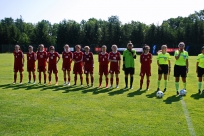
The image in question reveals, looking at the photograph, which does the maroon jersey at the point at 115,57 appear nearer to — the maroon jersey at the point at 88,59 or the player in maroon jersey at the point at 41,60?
the maroon jersey at the point at 88,59

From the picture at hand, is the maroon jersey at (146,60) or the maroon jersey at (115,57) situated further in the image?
the maroon jersey at (115,57)

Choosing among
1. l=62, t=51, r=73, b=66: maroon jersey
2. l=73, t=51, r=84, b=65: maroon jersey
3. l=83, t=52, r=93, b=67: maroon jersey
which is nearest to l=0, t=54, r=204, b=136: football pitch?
l=83, t=52, r=93, b=67: maroon jersey

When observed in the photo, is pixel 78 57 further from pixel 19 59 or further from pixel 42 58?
pixel 19 59

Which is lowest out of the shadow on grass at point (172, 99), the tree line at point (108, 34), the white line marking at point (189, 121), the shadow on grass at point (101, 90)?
the white line marking at point (189, 121)

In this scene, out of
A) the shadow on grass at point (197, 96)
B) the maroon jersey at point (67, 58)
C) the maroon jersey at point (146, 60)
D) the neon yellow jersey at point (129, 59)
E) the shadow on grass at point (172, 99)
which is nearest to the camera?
the shadow on grass at point (172, 99)

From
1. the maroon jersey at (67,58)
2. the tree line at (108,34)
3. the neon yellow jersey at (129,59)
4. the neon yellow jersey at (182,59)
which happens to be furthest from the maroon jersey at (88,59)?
the tree line at (108,34)

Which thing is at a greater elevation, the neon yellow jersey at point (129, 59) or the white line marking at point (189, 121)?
the neon yellow jersey at point (129, 59)

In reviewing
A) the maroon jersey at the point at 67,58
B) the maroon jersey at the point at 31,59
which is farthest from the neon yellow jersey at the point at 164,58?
the maroon jersey at the point at 31,59

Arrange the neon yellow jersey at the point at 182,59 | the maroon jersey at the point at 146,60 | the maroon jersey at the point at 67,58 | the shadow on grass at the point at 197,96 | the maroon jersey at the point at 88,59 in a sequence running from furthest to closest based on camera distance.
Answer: the maroon jersey at the point at 67,58 < the maroon jersey at the point at 88,59 < the maroon jersey at the point at 146,60 < the neon yellow jersey at the point at 182,59 < the shadow on grass at the point at 197,96

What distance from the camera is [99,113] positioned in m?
8.12

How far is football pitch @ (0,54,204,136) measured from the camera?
6.61m

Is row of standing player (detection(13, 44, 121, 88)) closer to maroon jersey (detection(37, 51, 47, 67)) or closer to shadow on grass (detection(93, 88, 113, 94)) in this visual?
maroon jersey (detection(37, 51, 47, 67))

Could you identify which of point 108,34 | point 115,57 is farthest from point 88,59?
point 108,34

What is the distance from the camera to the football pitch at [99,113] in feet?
21.7
